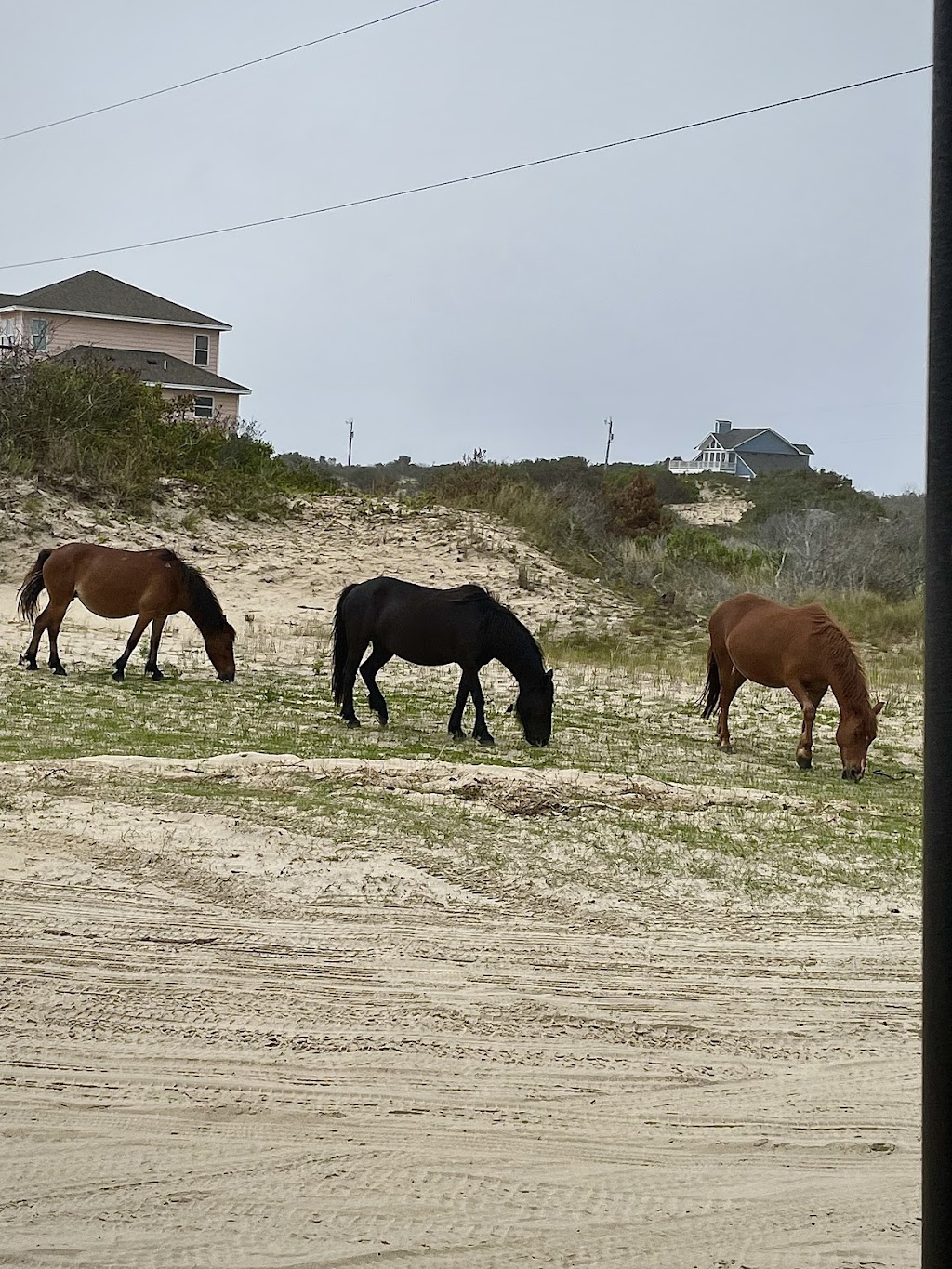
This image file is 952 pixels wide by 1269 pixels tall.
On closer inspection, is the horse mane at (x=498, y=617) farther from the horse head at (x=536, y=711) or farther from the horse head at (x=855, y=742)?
the horse head at (x=855, y=742)

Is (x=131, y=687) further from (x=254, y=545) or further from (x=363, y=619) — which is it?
(x=254, y=545)

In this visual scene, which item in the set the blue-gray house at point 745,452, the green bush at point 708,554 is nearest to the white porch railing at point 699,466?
the blue-gray house at point 745,452

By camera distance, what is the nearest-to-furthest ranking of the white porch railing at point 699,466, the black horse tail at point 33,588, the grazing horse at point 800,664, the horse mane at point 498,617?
the grazing horse at point 800,664 < the horse mane at point 498,617 < the black horse tail at point 33,588 < the white porch railing at point 699,466

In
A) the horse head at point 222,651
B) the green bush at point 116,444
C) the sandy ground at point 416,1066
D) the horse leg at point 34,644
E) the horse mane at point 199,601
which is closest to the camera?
A: the sandy ground at point 416,1066

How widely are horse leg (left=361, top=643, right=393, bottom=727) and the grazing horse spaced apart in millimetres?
3301

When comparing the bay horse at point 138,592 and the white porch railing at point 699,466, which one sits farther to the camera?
the white porch railing at point 699,466

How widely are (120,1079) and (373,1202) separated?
112 cm

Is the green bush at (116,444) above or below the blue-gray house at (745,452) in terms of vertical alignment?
below

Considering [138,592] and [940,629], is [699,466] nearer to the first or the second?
[138,592]

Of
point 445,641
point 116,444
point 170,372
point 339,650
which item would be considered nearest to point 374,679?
point 339,650

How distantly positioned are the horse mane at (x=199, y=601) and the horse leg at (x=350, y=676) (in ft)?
11.4

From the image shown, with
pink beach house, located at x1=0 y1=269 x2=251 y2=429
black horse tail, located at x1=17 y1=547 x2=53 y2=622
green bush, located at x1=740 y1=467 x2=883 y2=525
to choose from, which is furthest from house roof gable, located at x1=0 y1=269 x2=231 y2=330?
black horse tail, located at x1=17 y1=547 x2=53 y2=622

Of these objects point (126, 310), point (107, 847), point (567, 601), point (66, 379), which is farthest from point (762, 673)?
point (126, 310)

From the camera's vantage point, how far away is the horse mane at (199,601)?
54.2ft
